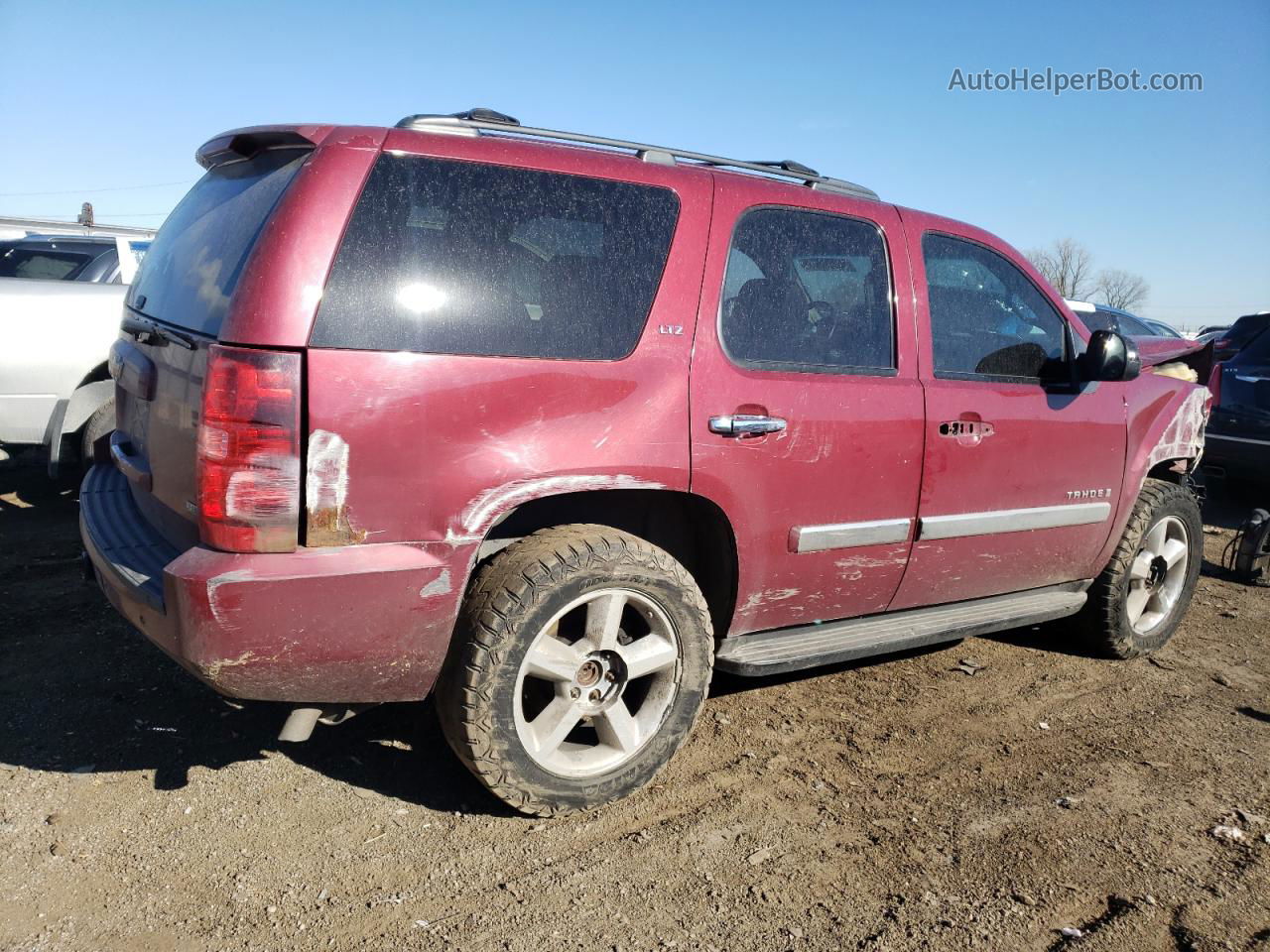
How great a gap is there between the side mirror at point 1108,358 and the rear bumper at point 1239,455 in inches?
177

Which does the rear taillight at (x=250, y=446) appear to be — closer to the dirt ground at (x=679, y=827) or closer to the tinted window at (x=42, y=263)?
the dirt ground at (x=679, y=827)

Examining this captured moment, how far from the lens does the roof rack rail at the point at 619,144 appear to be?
2834mm

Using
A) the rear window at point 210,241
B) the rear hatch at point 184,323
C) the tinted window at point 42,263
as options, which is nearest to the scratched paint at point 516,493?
A: the rear hatch at point 184,323

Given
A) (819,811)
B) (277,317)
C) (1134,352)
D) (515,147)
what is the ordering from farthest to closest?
(1134,352), (819,811), (515,147), (277,317)

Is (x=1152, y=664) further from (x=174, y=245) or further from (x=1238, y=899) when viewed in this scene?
(x=174, y=245)

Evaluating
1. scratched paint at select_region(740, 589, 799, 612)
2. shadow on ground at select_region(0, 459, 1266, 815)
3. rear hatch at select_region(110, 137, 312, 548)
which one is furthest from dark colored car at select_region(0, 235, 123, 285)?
scratched paint at select_region(740, 589, 799, 612)

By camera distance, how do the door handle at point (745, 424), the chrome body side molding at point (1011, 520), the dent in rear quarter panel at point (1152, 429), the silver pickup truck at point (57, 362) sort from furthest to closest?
the silver pickup truck at point (57, 362) < the dent in rear quarter panel at point (1152, 429) < the chrome body side molding at point (1011, 520) < the door handle at point (745, 424)

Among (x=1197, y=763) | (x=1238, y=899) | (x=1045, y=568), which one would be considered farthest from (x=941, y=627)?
(x=1238, y=899)

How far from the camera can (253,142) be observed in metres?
2.83

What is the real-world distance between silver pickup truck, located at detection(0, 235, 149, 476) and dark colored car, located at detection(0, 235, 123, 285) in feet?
1.47

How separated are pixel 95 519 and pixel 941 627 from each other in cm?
299

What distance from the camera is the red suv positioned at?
7.98 ft

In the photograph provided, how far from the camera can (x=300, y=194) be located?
2.51 metres

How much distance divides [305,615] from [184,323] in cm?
95
